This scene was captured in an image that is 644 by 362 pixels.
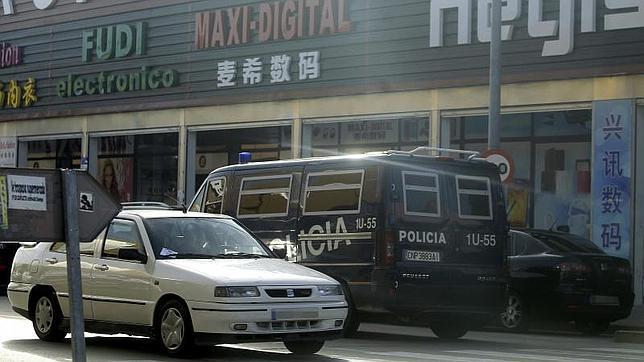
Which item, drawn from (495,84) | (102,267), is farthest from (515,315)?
(102,267)

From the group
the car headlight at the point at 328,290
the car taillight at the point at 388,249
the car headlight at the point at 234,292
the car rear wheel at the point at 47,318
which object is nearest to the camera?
the car headlight at the point at 234,292

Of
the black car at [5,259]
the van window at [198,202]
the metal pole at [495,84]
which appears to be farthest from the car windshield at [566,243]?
the black car at [5,259]

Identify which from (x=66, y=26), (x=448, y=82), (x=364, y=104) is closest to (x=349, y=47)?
(x=364, y=104)

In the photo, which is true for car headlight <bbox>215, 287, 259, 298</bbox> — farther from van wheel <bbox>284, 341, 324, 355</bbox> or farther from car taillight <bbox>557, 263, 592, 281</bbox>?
car taillight <bbox>557, 263, 592, 281</bbox>

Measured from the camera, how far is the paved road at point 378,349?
11984 mm

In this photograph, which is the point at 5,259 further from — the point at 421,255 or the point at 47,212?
the point at 47,212

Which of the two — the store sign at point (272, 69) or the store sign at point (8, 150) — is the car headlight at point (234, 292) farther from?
the store sign at point (8, 150)

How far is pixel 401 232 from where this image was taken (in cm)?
1405

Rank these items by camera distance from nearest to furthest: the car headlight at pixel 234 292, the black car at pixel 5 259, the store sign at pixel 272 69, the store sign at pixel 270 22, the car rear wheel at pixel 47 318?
the car headlight at pixel 234 292, the car rear wheel at pixel 47 318, the black car at pixel 5 259, the store sign at pixel 270 22, the store sign at pixel 272 69

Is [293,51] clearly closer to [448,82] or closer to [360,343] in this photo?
[448,82]

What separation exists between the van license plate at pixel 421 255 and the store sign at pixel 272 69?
37.1 ft

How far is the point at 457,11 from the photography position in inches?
888

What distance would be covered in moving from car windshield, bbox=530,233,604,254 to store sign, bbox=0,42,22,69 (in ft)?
64.8

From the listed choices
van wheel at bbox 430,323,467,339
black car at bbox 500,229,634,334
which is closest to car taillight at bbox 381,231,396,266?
van wheel at bbox 430,323,467,339
